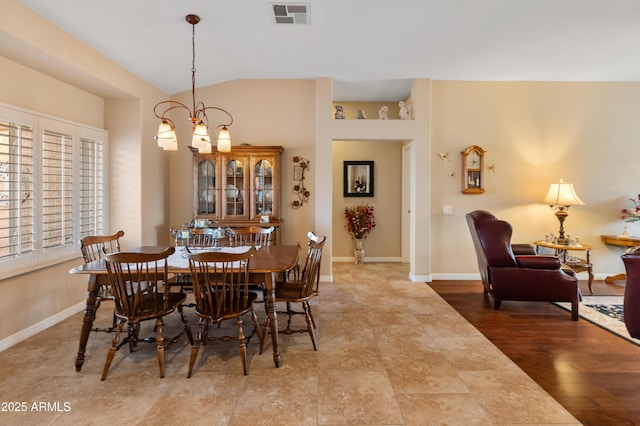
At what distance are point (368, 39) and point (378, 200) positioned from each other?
125 inches

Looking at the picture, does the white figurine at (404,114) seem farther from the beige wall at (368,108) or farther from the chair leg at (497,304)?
the chair leg at (497,304)

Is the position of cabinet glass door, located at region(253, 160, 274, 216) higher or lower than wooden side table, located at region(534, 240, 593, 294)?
higher

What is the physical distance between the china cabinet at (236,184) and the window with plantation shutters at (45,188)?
3.95 ft

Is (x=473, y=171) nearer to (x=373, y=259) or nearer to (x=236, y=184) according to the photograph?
(x=373, y=259)

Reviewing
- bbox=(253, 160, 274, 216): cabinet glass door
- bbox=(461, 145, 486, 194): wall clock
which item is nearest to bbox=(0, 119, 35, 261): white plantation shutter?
bbox=(253, 160, 274, 216): cabinet glass door

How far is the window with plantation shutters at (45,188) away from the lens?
288 cm

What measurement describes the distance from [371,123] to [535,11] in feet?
7.43

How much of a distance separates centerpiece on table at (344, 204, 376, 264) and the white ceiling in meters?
2.30

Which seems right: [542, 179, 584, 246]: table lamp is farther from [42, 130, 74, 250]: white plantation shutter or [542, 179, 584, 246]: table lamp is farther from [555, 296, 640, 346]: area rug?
[42, 130, 74, 250]: white plantation shutter

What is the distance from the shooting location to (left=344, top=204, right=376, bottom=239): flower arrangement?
6.13 meters

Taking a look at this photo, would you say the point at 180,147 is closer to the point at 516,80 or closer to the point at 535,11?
the point at 535,11

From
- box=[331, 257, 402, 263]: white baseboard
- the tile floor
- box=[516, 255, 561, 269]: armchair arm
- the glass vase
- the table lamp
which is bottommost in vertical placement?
the tile floor

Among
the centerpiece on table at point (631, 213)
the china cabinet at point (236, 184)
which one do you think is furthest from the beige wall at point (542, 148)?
the china cabinet at point (236, 184)

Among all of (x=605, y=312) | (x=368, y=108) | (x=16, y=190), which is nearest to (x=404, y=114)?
(x=368, y=108)
